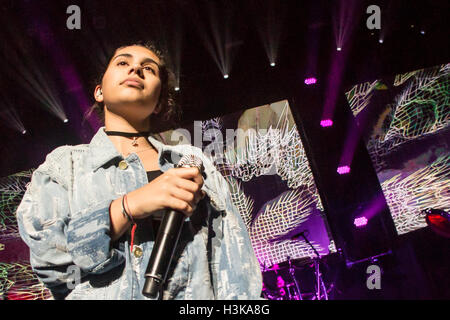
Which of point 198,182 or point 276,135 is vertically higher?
point 276,135

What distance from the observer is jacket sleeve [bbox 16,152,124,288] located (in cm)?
71

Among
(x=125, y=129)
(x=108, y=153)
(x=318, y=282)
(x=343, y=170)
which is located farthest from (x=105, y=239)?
(x=343, y=170)

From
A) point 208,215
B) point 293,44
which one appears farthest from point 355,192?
point 208,215

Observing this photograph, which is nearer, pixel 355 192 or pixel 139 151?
pixel 139 151

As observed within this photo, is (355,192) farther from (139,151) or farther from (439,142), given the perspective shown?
(139,151)

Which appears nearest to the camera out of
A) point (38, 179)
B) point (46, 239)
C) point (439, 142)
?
point (46, 239)

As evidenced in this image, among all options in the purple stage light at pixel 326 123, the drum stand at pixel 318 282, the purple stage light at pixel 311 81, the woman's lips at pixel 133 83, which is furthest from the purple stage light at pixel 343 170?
the woman's lips at pixel 133 83

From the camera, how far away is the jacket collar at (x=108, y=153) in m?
0.90

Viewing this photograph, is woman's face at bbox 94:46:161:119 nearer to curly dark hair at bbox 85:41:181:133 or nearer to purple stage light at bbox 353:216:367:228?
curly dark hair at bbox 85:41:181:133

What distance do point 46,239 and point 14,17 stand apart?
3.78 metres

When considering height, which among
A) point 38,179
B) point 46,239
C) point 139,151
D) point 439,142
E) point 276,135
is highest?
point 276,135

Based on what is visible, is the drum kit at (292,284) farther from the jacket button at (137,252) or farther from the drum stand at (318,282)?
the jacket button at (137,252)

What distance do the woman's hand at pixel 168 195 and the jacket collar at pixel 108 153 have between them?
0.71ft

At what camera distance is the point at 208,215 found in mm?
953
